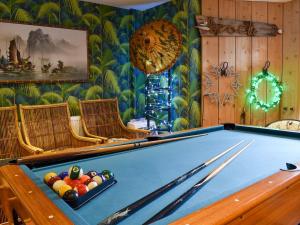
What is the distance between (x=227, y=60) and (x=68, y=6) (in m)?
2.64

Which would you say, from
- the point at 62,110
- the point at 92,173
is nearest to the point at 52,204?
the point at 92,173

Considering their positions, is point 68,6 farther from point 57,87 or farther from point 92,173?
point 92,173

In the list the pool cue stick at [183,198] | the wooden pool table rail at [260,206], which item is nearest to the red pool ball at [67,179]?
the pool cue stick at [183,198]

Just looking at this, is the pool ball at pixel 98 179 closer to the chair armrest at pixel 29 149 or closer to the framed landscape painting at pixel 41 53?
the chair armrest at pixel 29 149

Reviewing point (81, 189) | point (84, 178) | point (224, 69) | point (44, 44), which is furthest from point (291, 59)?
point (81, 189)

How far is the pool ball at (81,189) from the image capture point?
1415mm

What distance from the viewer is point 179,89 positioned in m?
4.91

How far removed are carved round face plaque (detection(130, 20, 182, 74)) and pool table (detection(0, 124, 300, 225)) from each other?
1.91 m

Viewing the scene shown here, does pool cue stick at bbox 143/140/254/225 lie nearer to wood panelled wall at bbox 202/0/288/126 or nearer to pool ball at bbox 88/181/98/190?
pool ball at bbox 88/181/98/190

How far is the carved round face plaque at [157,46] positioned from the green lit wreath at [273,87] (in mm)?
1873

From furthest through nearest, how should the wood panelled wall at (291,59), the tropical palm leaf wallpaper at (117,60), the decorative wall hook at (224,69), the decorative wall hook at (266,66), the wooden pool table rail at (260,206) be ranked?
the decorative wall hook at (266,66) → the wood panelled wall at (291,59) → the decorative wall hook at (224,69) → the tropical palm leaf wallpaper at (117,60) → the wooden pool table rail at (260,206)

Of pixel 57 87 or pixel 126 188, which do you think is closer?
pixel 126 188

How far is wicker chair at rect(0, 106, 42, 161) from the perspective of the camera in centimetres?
372

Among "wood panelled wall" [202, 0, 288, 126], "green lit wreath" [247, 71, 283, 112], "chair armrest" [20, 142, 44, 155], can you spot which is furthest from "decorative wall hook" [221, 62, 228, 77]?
"chair armrest" [20, 142, 44, 155]
